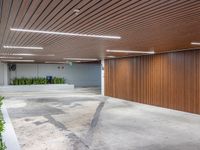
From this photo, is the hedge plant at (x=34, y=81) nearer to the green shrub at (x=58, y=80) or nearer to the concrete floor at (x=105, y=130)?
the green shrub at (x=58, y=80)

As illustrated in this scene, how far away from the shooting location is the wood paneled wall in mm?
8711

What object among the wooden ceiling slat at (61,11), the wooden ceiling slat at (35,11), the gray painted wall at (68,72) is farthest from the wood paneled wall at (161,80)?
the gray painted wall at (68,72)

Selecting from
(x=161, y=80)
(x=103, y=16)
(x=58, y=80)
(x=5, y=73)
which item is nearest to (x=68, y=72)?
(x=58, y=80)

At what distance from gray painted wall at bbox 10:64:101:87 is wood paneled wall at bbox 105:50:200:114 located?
9021 millimetres

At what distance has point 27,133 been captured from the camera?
229 inches

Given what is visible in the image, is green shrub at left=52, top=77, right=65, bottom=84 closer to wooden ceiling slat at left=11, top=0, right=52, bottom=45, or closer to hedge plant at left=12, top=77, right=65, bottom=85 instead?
hedge plant at left=12, top=77, right=65, bottom=85

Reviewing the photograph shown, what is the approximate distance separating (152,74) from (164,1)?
8.10 meters

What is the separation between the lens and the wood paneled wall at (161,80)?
8.71m

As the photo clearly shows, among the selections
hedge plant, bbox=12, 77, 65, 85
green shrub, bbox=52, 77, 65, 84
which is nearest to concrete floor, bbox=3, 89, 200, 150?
hedge plant, bbox=12, 77, 65, 85

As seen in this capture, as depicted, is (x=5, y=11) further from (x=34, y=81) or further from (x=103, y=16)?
(x=34, y=81)

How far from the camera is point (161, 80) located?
403 inches

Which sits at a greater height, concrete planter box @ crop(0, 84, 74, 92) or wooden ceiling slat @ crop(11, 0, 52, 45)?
wooden ceiling slat @ crop(11, 0, 52, 45)

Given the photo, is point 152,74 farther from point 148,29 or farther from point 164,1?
point 164,1

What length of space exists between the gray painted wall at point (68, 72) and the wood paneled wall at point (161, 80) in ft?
29.6
